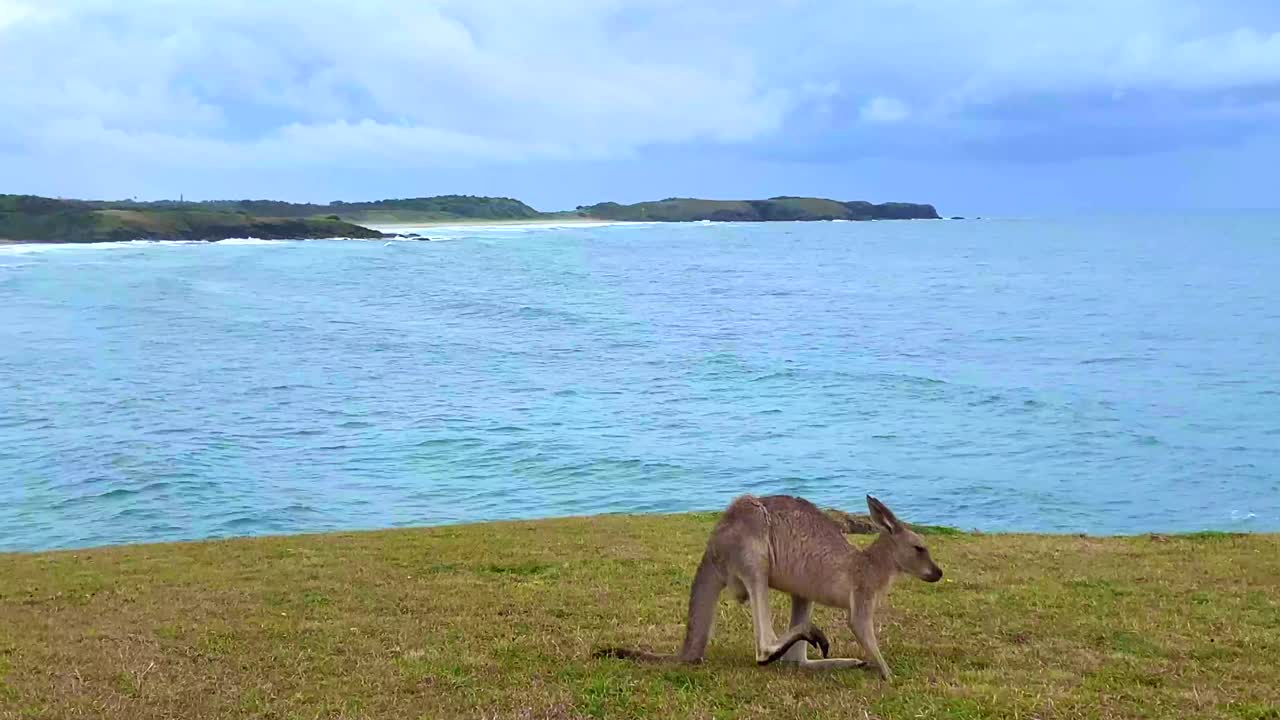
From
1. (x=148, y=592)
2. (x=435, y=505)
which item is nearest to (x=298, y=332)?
(x=435, y=505)

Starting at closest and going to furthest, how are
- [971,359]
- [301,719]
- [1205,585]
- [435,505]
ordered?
[301,719], [1205,585], [435,505], [971,359]

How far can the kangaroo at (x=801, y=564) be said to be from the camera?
734cm

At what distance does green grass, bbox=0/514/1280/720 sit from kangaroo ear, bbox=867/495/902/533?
102cm

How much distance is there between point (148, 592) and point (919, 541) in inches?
312

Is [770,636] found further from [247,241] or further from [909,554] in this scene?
[247,241]

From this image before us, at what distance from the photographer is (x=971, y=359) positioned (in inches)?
1775

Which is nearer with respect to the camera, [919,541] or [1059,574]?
[919,541]

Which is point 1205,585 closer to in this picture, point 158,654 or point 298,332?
point 158,654

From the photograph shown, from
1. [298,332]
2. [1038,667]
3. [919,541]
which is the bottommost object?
[298,332]

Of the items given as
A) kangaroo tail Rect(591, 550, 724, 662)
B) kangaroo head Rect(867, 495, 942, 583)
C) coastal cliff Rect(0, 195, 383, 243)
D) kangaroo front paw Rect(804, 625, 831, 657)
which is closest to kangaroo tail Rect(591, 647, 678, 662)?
kangaroo tail Rect(591, 550, 724, 662)

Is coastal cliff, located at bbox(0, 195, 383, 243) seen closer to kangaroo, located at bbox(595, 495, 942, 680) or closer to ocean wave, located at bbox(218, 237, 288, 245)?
Answer: ocean wave, located at bbox(218, 237, 288, 245)

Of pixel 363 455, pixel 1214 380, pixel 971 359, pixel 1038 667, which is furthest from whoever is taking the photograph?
pixel 971 359

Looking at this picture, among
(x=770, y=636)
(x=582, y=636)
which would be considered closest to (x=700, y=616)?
(x=770, y=636)

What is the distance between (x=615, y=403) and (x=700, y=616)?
28.3 metres
